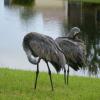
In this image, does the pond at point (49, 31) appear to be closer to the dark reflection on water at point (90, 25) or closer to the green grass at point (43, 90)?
the dark reflection on water at point (90, 25)

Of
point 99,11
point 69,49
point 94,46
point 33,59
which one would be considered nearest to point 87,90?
point 69,49

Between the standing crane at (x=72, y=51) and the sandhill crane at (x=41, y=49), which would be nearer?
the sandhill crane at (x=41, y=49)

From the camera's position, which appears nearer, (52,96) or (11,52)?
(52,96)

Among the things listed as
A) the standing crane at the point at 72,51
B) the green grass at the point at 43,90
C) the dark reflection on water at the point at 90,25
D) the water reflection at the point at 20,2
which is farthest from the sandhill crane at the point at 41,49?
the water reflection at the point at 20,2

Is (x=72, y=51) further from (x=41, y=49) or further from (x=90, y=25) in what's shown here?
(x=90, y=25)

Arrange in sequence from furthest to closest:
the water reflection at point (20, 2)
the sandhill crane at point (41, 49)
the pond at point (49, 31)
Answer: the water reflection at point (20, 2)
the pond at point (49, 31)
the sandhill crane at point (41, 49)

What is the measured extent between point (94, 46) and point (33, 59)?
53.7 ft

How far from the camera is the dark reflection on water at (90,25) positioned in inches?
804

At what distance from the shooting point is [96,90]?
995cm

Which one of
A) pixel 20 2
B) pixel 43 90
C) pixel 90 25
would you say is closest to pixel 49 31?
pixel 90 25

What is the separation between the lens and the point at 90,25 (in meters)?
36.2

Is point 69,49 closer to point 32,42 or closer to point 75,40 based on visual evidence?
point 75,40

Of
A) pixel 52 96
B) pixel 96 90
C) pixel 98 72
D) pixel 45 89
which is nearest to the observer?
pixel 52 96

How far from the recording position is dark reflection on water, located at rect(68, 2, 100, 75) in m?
20.4
